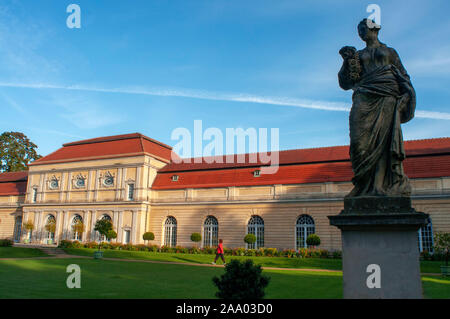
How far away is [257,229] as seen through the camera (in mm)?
36531

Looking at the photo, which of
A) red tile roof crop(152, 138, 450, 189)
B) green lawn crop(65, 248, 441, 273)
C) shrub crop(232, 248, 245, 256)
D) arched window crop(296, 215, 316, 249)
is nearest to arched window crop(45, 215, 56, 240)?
red tile roof crop(152, 138, 450, 189)

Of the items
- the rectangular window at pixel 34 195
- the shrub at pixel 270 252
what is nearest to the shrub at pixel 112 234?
the rectangular window at pixel 34 195

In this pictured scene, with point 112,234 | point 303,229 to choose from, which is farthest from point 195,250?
point 303,229

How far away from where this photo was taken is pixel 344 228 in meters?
5.86

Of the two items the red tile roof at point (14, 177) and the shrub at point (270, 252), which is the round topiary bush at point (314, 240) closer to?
the shrub at point (270, 252)

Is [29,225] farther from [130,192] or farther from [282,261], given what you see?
[282,261]

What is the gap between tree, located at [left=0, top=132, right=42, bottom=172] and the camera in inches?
2441

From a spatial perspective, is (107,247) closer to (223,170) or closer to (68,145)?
(223,170)

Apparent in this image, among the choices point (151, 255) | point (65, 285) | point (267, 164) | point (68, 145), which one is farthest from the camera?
point (68, 145)

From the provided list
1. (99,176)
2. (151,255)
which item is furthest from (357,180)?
(99,176)

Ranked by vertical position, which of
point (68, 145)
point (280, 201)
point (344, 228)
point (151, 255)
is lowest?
point (151, 255)

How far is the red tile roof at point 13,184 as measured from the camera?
169 feet

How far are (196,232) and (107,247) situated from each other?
9.42 meters

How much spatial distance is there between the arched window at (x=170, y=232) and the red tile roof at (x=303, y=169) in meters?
3.80
